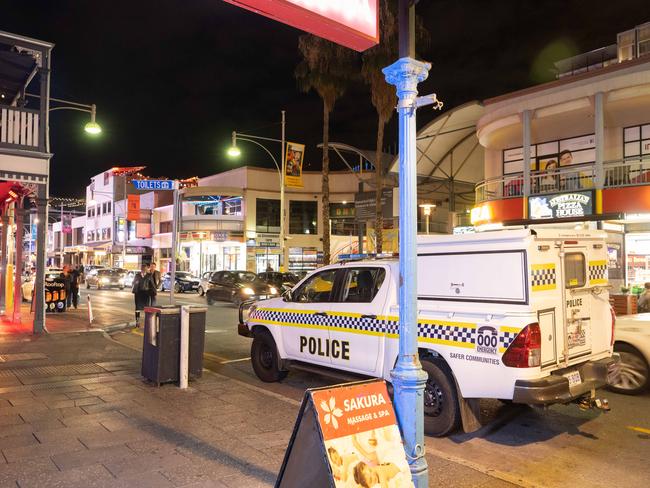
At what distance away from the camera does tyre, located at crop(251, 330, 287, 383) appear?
8.27m

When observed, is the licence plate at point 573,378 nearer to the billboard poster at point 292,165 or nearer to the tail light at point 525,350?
the tail light at point 525,350

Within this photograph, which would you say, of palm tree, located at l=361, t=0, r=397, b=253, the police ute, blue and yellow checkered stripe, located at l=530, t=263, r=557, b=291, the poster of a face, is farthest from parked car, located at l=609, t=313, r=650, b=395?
palm tree, located at l=361, t=0, r=397, b=253

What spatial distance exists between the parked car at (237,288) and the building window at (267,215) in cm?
1754

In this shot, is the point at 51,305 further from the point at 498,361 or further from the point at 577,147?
the point at 577,147

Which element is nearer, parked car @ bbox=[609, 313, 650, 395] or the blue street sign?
parked car @ bbox=[609, 313, 650, 395]

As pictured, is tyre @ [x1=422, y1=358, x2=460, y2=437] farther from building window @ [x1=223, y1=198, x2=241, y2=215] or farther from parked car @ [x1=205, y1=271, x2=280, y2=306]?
building window @ [x1=223, y1=198, x2=241, y2=215]

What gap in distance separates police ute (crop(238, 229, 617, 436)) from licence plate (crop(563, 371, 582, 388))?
0.03 feet

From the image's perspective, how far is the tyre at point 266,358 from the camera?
326 inches

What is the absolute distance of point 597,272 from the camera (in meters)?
6.43

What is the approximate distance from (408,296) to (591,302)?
11.2 ft

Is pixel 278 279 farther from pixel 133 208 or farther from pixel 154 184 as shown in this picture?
pixel 133 208

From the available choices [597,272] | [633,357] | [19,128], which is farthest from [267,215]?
[597,272]

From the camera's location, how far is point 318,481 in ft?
10.7

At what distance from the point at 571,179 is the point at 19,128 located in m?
18.6
